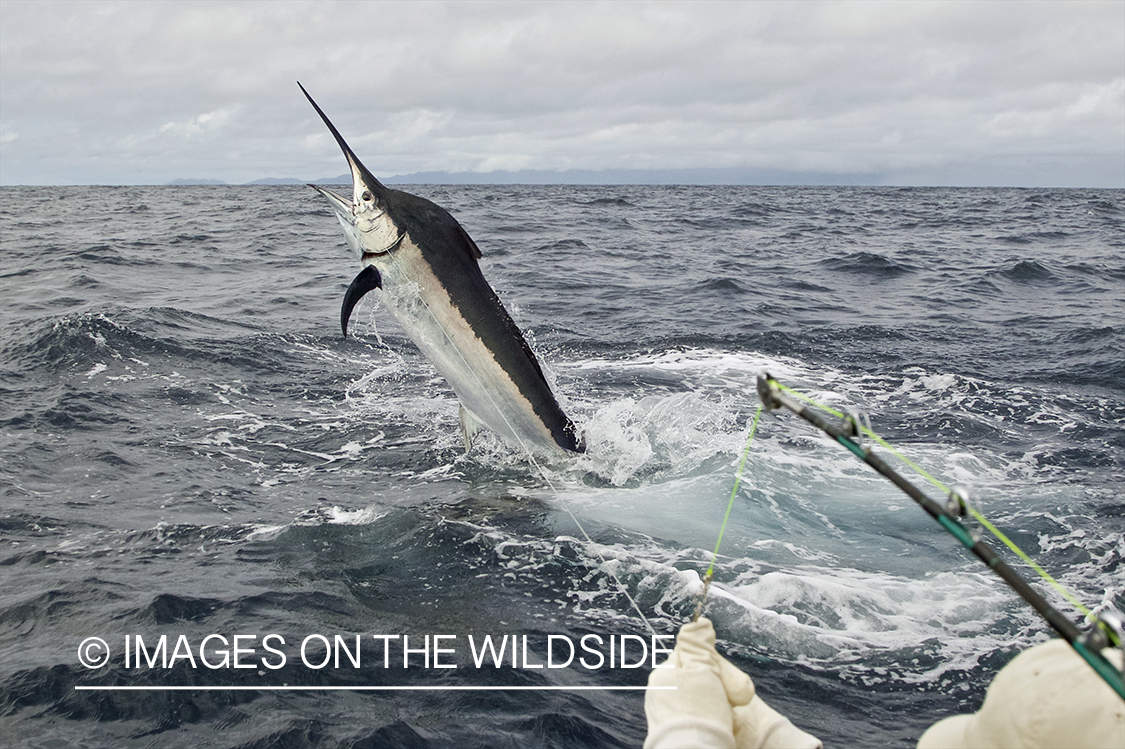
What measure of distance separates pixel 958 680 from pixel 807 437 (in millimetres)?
4809

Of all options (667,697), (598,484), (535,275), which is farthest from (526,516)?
(535,275)

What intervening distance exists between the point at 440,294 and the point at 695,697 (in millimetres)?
5090

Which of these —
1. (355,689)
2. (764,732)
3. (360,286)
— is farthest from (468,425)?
(764,732)

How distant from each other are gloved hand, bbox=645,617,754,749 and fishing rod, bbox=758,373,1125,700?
0.79 meters

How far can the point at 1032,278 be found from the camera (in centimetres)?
1998

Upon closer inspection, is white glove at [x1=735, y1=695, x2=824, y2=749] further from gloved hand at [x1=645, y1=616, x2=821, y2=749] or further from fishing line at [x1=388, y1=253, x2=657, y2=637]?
fishing line at [x1=388, y1=253, x2=657, y2=637]

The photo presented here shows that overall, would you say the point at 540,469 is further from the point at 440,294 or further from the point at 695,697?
the point at 695,697

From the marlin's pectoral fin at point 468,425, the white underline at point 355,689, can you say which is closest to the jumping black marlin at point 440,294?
the marlin's pectoral fin at point 468,425

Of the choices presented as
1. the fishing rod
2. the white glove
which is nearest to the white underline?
the white glove

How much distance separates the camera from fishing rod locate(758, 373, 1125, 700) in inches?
78.5

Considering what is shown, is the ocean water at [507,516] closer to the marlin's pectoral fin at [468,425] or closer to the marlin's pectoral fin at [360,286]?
the marlin's pectoral fin at [468,425]

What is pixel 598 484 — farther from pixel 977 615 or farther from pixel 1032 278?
pixel 1032 278

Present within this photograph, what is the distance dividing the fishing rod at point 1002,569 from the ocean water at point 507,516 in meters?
2.08

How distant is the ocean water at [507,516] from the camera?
4500 millimetres
